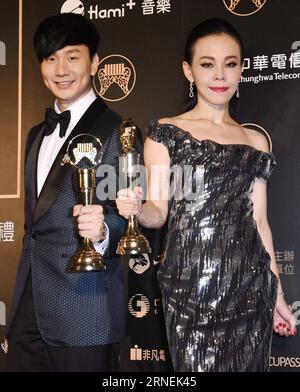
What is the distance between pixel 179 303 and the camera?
2504mm

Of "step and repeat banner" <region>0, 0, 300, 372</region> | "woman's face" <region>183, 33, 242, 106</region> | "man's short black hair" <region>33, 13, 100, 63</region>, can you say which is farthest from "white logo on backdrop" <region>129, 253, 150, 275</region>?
"man's short black hair" <region>33, 13, 100, 63</region>

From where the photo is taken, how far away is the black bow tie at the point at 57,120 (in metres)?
2.77

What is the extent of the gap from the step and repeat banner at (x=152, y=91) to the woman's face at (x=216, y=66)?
0.36 m

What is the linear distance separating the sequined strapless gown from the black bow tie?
47cm

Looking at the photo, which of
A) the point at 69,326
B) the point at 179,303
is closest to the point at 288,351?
the point at 179,303

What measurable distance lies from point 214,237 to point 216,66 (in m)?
0.69

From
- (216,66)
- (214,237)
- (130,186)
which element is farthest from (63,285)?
(216,66)

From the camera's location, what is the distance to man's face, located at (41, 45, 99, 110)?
115 inches

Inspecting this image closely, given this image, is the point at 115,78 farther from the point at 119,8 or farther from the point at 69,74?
the point at 69,74

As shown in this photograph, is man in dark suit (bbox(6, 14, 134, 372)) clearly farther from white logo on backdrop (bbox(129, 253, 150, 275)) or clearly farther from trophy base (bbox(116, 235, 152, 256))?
Answer: white logo on backdrop (bbox(129, 253, 150, 275))

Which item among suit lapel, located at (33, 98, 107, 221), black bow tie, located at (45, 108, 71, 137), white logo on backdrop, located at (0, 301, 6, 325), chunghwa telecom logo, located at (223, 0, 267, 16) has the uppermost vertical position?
chunghwa telecom logo, located at (223, 0, 267, 16)

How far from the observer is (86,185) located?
2.46 metres

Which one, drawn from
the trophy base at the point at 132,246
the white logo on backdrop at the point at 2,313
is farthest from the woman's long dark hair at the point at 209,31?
the white logo on backdrop at the point at 2,313

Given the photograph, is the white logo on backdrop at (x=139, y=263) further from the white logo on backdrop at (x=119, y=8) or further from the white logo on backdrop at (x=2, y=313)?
the white logo on backdrop at (x=119, y=8)
